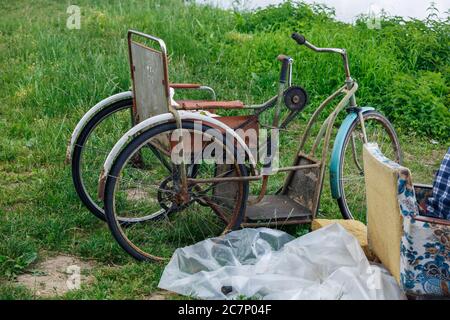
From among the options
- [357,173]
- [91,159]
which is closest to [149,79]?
[91,159]

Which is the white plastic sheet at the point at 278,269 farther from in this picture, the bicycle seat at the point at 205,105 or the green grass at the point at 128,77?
the bicycle seat at the point at 205,105

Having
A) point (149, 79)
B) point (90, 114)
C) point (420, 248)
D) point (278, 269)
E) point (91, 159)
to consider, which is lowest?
point (278, 269)

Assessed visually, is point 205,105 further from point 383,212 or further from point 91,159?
point 91,159

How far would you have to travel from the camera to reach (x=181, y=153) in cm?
441

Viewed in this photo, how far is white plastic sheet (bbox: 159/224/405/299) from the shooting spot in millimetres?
3895

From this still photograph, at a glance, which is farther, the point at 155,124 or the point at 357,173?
the point at 357,173

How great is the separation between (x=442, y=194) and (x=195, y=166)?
1696 millimetres

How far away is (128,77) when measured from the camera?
24.7 feet

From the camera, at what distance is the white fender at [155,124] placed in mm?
4291

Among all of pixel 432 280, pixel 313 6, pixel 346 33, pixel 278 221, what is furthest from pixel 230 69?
pixel 432 280

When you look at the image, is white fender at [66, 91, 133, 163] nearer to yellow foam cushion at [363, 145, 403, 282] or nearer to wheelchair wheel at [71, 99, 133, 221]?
wheelchair wheel at [71, 99, 133, 221]

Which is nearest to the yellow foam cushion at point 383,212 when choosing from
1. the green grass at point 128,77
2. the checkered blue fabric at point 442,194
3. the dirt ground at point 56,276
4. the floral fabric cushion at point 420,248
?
the floral fabric cushion at point 420,248

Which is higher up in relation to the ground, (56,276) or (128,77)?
(128,77)

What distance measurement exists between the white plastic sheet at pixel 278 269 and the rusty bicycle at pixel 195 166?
0.68ft
